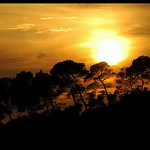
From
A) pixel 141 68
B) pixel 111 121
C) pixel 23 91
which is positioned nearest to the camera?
pixel 111 121

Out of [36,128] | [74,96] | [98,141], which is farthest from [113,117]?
[74,96]

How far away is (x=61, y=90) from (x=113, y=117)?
1735 cm

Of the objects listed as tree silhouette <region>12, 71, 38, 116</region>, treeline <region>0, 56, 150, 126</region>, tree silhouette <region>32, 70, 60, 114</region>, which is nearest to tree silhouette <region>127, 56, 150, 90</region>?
treeline <region>0, 56, 150, 126</region>

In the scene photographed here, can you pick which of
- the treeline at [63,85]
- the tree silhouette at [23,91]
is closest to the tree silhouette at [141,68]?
the treeline at [63,85]

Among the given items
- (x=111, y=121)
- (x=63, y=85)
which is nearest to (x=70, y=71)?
(x=63, y=85)

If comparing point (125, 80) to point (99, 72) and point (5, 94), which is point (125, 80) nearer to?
point (99, 72)

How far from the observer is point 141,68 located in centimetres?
3441

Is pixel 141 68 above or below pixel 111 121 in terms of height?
above

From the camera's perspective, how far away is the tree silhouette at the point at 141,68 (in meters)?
34.0

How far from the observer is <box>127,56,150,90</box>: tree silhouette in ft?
111

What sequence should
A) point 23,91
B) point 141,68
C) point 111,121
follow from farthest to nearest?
point 23,91
point 141,68
point 111,121

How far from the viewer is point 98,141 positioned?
592 inches

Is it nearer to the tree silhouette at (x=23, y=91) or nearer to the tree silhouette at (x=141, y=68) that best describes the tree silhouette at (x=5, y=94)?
the tree silhouette at (x=23, y=91)

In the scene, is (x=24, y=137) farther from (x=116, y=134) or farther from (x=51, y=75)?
(x=51, y=75)
